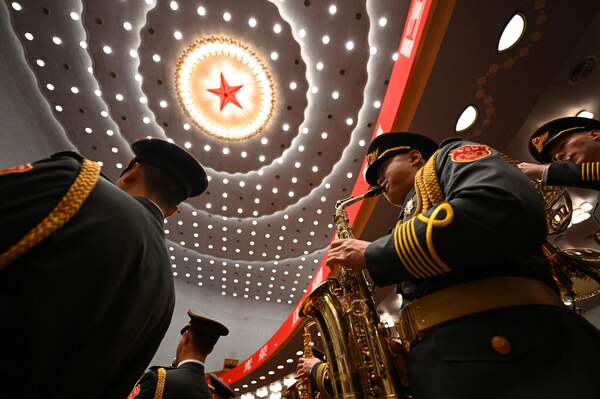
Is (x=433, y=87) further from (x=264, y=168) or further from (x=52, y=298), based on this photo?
(x=264, y=168)

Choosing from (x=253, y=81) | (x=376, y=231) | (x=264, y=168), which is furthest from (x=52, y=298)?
(x=264, y=168)

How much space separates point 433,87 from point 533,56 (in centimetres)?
100

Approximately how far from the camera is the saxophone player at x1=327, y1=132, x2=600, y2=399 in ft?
2.49

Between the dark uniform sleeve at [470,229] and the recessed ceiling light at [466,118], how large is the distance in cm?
217

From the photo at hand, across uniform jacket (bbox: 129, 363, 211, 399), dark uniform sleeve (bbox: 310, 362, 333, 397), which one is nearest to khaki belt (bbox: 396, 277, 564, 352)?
dark uniform sleeve (bbox: 310, 362, 333, 397)

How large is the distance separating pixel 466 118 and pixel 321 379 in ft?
9.98

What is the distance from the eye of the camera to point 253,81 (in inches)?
237

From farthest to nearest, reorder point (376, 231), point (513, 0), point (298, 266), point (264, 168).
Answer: point (298, 266)
point (264, 168)
point (376, 231)
point (513, 0)

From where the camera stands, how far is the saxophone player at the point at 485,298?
0.76 meters

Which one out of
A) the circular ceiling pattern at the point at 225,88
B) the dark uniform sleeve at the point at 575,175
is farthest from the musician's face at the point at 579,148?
the circular ceiling pattern at the point at 225,88

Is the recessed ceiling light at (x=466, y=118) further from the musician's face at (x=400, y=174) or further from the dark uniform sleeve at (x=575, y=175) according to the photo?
the musician's face at (x=400, y=174)

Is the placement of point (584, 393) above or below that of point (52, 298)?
below

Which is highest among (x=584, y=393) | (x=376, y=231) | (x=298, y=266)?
(x=298, y=266)

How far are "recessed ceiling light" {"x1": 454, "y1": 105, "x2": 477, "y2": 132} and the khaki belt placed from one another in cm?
245
